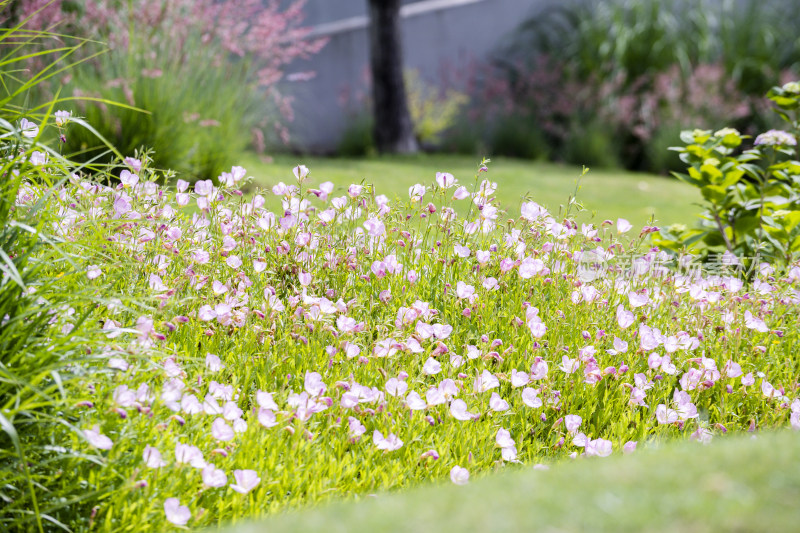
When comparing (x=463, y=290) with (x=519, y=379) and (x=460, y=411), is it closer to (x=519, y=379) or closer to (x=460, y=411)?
(x=519, y=379)

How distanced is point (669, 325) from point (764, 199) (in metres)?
1.30

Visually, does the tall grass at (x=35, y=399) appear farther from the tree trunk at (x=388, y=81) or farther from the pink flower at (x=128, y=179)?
the tree trunk at (x=388, y=81)

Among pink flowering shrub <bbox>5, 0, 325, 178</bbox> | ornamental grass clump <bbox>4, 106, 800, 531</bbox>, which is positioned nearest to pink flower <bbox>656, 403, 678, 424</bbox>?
ornamental grass clump <bbox>4, 106, 800, 531</bbox>

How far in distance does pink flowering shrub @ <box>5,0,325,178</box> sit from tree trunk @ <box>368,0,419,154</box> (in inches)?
111

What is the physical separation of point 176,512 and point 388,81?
906cm

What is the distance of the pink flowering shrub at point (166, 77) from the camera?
539 cm

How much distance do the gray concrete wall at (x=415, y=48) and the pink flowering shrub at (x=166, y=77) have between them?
18.6 ft

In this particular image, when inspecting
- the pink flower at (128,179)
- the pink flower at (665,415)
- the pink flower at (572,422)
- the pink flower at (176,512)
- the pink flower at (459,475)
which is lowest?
the pink flower at (665,415)

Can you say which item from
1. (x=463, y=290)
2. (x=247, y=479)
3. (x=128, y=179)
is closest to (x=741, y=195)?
(x=463, y=290)

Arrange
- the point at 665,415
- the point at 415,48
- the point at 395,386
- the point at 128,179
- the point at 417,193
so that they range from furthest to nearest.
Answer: the point at 415,48
the point at 417,193
the point at 128,179
the point at 665,415
the point at 395,386

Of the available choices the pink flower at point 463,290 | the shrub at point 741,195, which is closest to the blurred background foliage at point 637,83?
the shrub at point 741,195

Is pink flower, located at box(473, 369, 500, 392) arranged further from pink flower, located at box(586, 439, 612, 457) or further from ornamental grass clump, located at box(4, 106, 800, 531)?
pink flower, located at box(586, 439, 612, 457)

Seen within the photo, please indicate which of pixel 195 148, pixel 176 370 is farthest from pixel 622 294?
pixel 195 148

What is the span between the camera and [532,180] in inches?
327
